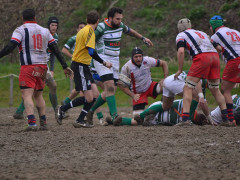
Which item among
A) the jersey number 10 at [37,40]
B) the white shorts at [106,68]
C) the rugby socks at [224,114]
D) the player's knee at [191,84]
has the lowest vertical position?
the rugby socks at [224,114]

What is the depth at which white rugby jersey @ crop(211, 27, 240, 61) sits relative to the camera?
8102mm

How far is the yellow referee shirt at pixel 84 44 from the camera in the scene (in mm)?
7762

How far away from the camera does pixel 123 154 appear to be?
528cm

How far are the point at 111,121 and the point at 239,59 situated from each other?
8.73 feet

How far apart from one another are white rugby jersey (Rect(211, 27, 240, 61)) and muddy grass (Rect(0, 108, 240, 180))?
164 centimetres

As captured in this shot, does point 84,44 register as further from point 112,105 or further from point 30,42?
point 112,105

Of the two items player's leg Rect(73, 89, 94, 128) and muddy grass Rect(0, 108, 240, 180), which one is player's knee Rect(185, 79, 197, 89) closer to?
muddy grass Rect(0, 108, 240, 180)

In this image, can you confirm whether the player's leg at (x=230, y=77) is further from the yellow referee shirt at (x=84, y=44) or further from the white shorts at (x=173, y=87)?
the yellow referee shirt at (x=84, y=44)

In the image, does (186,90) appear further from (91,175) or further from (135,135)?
(91,175)

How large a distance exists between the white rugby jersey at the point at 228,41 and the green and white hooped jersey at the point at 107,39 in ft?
6.08

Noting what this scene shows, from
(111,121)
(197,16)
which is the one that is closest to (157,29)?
(197,16)

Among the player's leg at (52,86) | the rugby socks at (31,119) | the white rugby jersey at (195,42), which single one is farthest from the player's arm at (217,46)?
the player's leg at (52,86)

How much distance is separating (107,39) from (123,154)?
3759mm

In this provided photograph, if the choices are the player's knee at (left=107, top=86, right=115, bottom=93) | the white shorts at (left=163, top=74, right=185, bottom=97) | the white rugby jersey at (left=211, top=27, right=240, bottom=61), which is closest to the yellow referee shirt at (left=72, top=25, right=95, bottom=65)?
the player's knee at (left=107, top=86, right=115, bottom=93)
